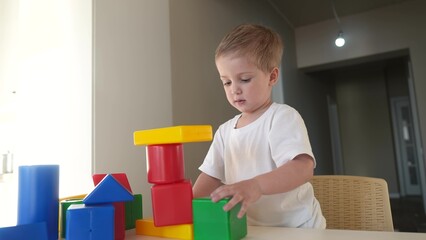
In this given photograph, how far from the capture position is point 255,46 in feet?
2.33

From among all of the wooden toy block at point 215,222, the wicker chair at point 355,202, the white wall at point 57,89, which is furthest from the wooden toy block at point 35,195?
the wicker chair at point 355,202

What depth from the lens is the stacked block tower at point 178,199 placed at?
0.47 meters

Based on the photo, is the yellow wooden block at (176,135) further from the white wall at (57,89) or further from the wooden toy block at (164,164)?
the white wall at (57,89)

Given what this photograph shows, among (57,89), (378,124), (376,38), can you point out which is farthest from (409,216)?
(57,89)

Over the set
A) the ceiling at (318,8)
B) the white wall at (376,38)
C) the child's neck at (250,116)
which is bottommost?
the child's neck at (250,116)

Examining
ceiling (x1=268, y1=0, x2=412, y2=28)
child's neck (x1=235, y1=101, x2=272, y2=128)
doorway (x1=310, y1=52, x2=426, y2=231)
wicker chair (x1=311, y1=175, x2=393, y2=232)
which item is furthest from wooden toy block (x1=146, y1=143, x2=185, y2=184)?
doorway (x1=310, y1=52, x2=426, y2=231)

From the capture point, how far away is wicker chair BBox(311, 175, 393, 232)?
2.70ft

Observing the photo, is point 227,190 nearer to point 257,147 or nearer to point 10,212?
point 257,147

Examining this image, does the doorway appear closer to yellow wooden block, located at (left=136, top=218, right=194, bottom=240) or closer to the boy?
the boy

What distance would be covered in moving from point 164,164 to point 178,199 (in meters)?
0.06

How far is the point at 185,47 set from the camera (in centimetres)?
164

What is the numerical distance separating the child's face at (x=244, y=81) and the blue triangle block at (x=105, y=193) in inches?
14.1

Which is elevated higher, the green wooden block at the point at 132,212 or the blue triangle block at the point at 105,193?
the blue triangle block at the point at 105,193

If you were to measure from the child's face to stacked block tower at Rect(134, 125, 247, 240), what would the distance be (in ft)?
0.77
